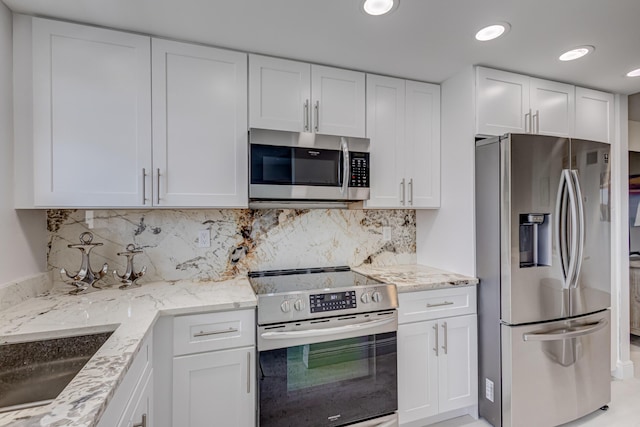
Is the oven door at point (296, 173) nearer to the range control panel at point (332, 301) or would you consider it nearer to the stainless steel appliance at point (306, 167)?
the stainless steel appliance at point (306, 167)

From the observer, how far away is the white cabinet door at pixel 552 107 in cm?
228

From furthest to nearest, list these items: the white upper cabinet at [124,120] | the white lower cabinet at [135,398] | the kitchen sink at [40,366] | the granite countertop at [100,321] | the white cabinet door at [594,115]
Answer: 1. the white cabinet door at [594,115]
2. the white upper cabinet at [124,120]
3. the kitchen sink at [40,366]
4. the white lower cabinet at [135,398]
5. the granite countertop at [100,321]

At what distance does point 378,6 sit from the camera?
1479 mm

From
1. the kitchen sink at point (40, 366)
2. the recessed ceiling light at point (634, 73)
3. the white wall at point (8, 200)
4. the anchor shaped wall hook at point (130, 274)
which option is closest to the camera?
the kitchen sink at point (40, 366)

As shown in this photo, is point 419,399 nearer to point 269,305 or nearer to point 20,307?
point 269,305

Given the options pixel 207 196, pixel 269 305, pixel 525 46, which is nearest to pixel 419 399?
pixel 269 305

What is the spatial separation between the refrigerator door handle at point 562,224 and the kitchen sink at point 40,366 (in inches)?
94.6

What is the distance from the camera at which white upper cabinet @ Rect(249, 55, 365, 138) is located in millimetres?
1920

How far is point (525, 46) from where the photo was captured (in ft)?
6.06

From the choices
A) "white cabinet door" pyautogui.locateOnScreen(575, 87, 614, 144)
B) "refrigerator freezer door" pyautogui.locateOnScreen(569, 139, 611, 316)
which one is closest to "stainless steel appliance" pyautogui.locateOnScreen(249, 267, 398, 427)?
"refrigerator freezer door" pyautogui.locateOnScreen(569, 139, 611, 316)

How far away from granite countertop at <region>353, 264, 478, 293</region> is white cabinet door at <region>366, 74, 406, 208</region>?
1.62ft

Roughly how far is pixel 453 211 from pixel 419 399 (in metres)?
1.26

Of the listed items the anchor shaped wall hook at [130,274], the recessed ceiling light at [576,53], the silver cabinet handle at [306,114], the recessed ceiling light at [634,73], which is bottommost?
the anchor shaped wall hook at [130,274]

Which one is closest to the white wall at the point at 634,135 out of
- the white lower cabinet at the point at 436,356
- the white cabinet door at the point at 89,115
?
the white lower cabinet at the point at 436,356
